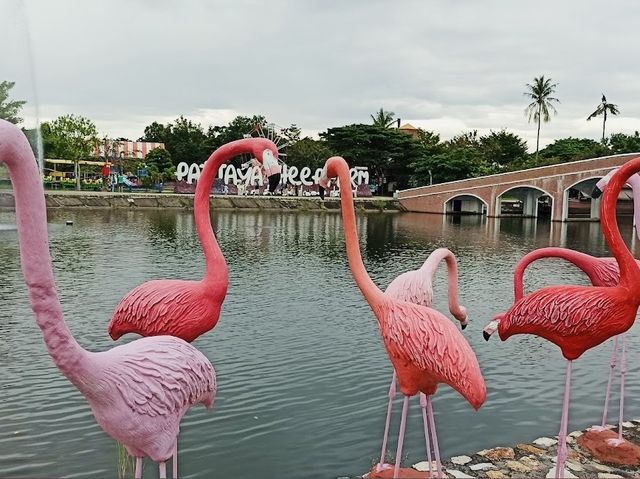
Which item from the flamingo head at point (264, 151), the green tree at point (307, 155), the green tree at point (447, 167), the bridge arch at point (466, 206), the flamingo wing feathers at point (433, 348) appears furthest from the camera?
the green tree at point (307, 155)

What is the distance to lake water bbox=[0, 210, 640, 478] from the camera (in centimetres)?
554

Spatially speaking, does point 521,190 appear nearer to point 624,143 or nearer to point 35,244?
point 624,143

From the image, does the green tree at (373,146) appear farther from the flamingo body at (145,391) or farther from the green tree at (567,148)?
the flamingo body at (145,391)

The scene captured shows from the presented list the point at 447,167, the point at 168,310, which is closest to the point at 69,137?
the point at 447,167

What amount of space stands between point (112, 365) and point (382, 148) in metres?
46.1

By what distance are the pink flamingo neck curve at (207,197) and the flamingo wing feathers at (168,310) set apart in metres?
0.18

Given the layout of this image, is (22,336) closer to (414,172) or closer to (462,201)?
(462,201)

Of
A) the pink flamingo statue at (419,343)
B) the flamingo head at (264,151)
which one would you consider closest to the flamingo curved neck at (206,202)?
the flamingo head at (264,151)

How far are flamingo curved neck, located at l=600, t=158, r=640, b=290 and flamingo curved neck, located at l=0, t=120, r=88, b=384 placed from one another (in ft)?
12.4

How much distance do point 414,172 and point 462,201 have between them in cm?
624

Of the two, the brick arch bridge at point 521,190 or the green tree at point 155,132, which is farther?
the green tree at point 155,132

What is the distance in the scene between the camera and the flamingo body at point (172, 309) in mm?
4422

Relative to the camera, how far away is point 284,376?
758cm

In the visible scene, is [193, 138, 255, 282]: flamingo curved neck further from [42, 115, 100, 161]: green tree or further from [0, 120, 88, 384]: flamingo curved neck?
[42, 115, 100, 161]: green tree
